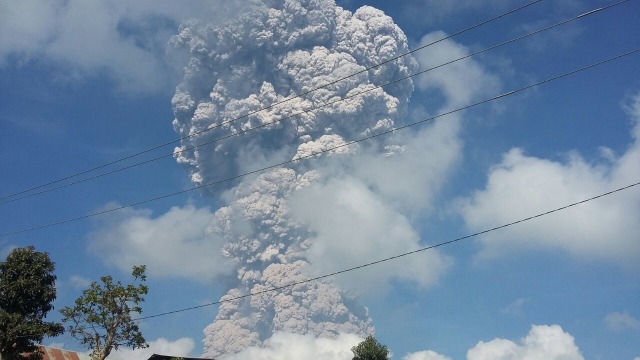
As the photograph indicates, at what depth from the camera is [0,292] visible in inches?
1237

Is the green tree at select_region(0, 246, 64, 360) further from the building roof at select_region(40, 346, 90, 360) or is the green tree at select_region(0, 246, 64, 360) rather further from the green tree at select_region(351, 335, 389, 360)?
the green tree at select_region(351, 335, 389, 360)

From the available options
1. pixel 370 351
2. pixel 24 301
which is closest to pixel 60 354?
pixel 24 301

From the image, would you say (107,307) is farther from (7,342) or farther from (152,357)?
(152,357)

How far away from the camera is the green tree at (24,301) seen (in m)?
30.8

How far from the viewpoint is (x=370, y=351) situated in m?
38.3

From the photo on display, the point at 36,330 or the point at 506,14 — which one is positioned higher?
the point at 506,14

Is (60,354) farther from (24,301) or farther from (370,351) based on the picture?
(370,351)

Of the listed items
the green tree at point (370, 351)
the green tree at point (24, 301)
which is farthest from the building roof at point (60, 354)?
the green tree at point (370, 351)

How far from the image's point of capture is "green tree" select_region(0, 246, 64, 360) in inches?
1211

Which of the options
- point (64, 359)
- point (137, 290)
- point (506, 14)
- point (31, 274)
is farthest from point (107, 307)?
point (506, 14)

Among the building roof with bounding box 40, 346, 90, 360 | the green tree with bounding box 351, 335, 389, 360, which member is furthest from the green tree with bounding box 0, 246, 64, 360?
the green tree with bounding box 351, 335, 389, 360

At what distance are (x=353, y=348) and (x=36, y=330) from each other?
67.3 ft

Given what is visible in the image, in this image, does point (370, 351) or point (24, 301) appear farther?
point (370, 351)

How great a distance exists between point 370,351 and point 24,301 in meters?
22.1
